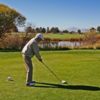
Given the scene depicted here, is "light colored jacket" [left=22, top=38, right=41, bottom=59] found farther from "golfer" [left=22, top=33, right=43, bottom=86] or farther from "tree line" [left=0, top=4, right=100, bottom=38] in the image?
"tree line" [left=0, top=4, right=100, bottom=38]

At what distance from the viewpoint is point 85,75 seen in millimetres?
21234

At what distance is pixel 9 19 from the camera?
6044 cm

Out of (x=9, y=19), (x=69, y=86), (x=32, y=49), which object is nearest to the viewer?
(x=32, y=49)

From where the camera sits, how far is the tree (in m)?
59.6

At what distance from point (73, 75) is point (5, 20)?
39453 mm

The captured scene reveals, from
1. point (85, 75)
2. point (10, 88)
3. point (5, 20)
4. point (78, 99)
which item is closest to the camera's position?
point (78, 99)

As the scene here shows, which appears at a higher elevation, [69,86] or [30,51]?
[30,51]

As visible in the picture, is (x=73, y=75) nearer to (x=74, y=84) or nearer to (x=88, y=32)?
(x=74, y=84)

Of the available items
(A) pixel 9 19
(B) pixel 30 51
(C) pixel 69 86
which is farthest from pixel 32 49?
(A) pixel 9 19

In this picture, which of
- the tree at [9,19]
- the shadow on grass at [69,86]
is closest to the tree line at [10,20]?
the tree at [9,19]

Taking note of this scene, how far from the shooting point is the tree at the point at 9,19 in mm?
59594

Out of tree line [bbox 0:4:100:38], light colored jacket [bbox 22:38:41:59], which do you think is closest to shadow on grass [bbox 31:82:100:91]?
light colored jacket [bbox 22:38:41:59]

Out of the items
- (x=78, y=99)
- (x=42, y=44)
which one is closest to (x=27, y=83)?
(x=78, y=99)

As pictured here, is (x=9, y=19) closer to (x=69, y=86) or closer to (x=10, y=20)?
(x=10, y=20)
